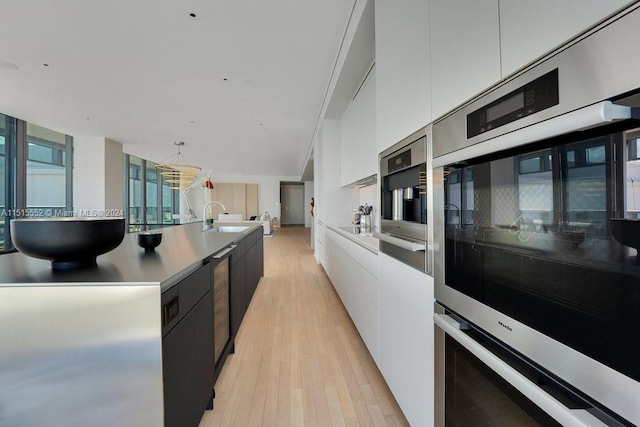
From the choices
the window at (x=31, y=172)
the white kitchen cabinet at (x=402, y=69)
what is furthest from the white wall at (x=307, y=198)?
the white kitchen cabinet at (x=402, y=69)

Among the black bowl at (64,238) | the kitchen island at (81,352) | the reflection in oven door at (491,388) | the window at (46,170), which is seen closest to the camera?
the reflection in oven door at (491,388)

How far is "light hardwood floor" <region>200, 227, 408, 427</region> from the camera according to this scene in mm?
1458

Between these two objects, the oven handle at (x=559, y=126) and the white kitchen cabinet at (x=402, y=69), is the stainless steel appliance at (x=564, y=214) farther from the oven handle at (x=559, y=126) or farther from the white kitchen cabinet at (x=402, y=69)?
the white kitchen cabinet at (x=402, y=69)

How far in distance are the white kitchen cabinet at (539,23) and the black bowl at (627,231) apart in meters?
0.36

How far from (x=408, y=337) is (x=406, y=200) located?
68 cm

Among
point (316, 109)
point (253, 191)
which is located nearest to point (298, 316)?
point (316, 109)

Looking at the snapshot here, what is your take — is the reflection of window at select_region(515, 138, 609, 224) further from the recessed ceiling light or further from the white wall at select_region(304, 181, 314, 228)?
the white wall at select_region(304, 181, 314, 228)

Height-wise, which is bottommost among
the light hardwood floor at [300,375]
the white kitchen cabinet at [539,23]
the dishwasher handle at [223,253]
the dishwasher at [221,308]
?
the light hardwood floor at [300,375]

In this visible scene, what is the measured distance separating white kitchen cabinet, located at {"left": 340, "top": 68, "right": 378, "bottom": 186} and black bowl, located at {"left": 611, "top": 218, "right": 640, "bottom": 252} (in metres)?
1.89

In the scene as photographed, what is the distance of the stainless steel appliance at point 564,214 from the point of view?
18.3 inches

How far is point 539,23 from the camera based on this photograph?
614 millimetres

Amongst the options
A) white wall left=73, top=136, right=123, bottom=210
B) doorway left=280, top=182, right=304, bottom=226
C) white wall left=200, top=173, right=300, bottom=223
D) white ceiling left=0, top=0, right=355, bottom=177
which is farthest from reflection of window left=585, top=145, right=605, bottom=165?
doorway left=280, top=182, right=304, bottom=226

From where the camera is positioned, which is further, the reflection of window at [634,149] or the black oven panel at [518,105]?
the black oven panel at [518,105]

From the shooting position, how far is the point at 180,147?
768cm
